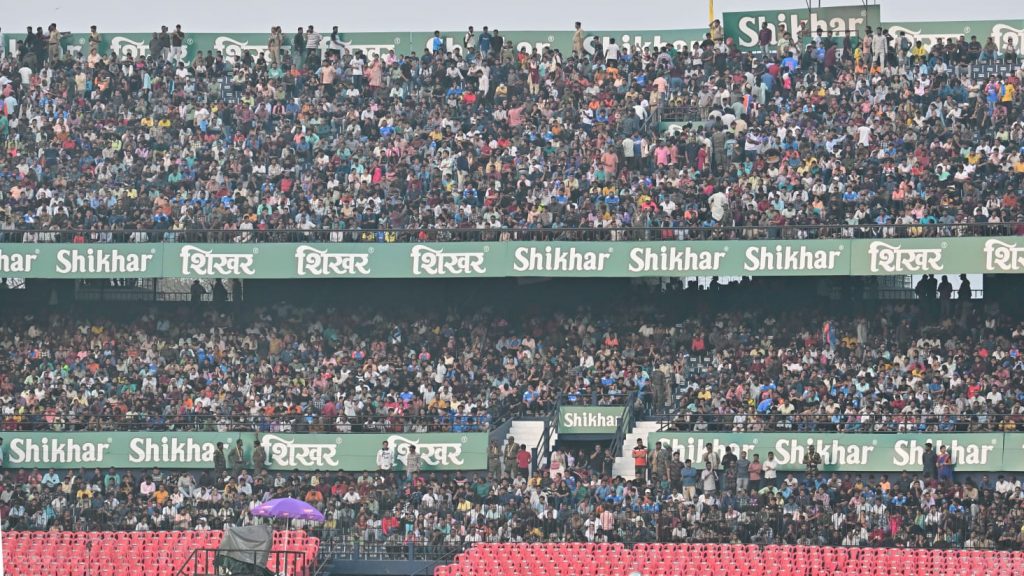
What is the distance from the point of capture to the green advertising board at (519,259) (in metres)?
31.2

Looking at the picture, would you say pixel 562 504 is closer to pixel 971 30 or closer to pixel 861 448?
pixel 861 448

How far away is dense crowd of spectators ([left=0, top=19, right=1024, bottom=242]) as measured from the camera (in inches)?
1298

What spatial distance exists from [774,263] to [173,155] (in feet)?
41.7

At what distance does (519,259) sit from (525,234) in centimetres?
75

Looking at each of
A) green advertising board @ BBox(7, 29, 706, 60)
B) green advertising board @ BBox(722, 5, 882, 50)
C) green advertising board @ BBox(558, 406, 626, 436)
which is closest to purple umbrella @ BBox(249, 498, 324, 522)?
green advertising board @ BBox(558, 406, 626, 436)

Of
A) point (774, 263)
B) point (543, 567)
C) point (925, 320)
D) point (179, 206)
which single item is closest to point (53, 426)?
point (179, 206)

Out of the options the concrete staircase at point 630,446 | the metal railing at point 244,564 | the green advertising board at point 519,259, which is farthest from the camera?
the green advertising board at point 519,259

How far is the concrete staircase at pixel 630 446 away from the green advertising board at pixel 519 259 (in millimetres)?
2812

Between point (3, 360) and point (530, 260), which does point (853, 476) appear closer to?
point (530, 260)

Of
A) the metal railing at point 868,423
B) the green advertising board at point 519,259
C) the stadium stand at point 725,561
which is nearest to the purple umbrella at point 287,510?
the stadium stand at point 725,561

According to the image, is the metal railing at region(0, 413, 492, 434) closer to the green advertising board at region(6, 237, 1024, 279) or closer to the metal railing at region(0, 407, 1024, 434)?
the metal railing at region(0, 407, 1024, 434)

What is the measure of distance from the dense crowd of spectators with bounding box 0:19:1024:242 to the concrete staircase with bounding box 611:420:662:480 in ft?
12.6

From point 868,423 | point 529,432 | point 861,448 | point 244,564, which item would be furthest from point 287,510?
point 868,423

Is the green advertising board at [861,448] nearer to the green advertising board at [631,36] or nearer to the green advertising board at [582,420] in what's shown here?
the green advertising board at [582,420]
